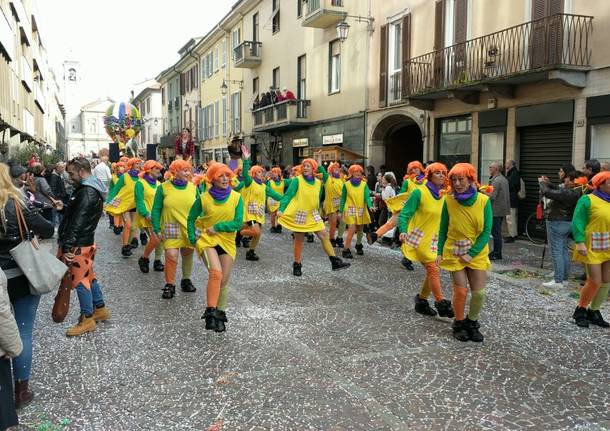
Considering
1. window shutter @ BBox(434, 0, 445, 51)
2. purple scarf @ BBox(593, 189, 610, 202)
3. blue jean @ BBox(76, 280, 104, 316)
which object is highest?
window shutter @ BBox(434, 0, 445, 51)

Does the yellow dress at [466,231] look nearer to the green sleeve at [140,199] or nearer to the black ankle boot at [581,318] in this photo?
the black ankle boot at [581,318]

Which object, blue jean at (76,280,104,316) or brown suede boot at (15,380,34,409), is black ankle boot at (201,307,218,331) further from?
brown suede boot at (15,380,34,409)

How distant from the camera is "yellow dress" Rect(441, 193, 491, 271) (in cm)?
538

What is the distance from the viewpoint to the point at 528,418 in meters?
3.89

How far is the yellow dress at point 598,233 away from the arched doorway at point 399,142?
517 inches

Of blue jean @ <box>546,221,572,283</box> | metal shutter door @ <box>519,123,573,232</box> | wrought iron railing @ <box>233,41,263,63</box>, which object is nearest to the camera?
blue jean @ <box>546,221,572,283</box>

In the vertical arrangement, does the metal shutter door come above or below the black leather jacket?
above

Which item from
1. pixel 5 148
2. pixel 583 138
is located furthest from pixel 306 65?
pixel 583 138

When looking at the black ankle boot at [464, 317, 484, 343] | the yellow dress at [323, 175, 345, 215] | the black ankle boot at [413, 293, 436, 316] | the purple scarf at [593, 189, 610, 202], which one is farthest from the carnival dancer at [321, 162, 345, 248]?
the black ankle boot at [464, 317, 484, 343]

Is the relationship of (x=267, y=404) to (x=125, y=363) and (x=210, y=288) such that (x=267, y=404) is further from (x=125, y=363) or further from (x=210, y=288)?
(x=210, y=288)

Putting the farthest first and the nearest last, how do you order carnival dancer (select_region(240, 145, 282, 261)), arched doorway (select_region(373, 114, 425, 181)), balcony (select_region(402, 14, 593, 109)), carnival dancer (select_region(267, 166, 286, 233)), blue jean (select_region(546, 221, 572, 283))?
arched doorway (select_region(373, 114, 425, 181)), carnival dancer (select_region(267, 166, 286, 233)), balcony (select_region(402, 14, 593, 109)), carnival dancer (select_region(240, 145, 282, 261)), blue jean (select_region(546, 221, 572, 283))

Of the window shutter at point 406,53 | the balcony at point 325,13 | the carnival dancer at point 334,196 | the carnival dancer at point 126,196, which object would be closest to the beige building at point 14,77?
the carnival dancer at point 126,196

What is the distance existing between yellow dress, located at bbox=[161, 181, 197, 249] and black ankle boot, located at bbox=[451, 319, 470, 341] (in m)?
3.33

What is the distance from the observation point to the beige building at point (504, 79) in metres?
11.5
